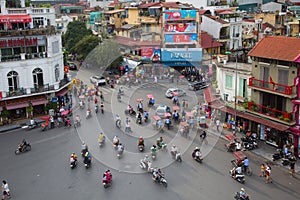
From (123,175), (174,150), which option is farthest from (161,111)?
(123,175)

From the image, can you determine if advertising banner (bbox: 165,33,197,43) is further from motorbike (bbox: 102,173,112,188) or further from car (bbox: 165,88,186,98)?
motorbike (bbox: 102,173,112,188)

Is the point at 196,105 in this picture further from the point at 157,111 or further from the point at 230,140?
the point at 230,140

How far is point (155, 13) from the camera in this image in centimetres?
6288

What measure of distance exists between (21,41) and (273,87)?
26029 millimetres

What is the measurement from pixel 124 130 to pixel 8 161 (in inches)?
423

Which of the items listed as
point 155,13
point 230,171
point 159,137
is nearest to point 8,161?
point 159,137

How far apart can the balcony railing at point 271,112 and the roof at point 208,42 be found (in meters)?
27.7

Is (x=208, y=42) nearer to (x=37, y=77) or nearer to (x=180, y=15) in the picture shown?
(x=180, y=15)

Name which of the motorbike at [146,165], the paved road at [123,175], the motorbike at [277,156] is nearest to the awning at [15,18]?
the paved road at [123,175]

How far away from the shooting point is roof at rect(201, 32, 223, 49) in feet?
188

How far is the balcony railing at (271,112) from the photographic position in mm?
27406

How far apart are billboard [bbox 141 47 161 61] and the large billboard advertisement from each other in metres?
5.42

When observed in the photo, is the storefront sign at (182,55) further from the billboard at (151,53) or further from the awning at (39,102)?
the awning at (39,102)

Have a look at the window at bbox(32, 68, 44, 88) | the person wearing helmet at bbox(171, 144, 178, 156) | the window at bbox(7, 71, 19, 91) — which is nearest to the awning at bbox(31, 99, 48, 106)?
the window at bbox(32, 68, 44, 88)
